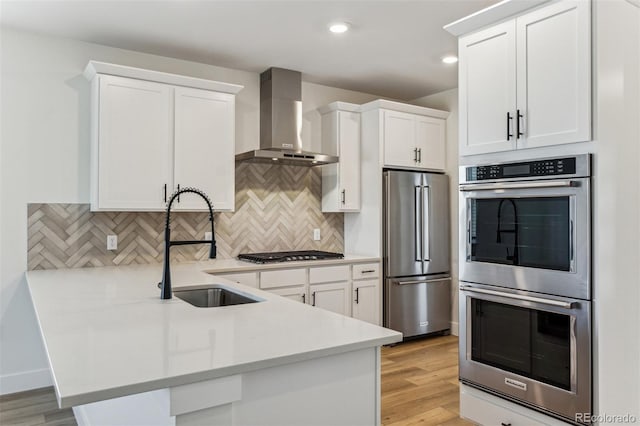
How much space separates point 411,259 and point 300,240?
1.12 meters

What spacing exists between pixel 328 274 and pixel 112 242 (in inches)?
70.6

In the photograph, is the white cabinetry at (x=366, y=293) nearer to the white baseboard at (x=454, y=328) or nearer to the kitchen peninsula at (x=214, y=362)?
the white baseboard at (x=454, y=328)

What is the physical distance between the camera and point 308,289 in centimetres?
396

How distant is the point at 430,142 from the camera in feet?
15.9

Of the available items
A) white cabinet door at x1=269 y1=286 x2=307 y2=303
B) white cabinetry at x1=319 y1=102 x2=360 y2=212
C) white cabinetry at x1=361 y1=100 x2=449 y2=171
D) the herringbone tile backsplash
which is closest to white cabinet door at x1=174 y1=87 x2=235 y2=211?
the herringbone tile backsplash

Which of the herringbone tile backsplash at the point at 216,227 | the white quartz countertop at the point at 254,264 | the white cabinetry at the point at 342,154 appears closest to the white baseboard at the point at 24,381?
the herringbone tile backsplash at the point at 216,227

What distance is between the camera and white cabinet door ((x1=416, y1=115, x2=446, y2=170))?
15.7ft

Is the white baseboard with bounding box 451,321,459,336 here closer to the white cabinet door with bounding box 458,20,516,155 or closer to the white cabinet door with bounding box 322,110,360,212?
the white cabinet door with bounding box 322,110,360,212

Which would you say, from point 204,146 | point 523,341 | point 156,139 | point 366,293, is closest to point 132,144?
point 156,139

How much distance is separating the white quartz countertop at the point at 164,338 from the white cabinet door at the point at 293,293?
1.58 metres

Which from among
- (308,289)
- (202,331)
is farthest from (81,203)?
(202,331)

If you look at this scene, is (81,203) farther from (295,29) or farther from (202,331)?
(202,331)

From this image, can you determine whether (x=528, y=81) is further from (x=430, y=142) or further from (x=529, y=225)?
(x=430, y=142)

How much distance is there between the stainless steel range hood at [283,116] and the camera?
425cm
